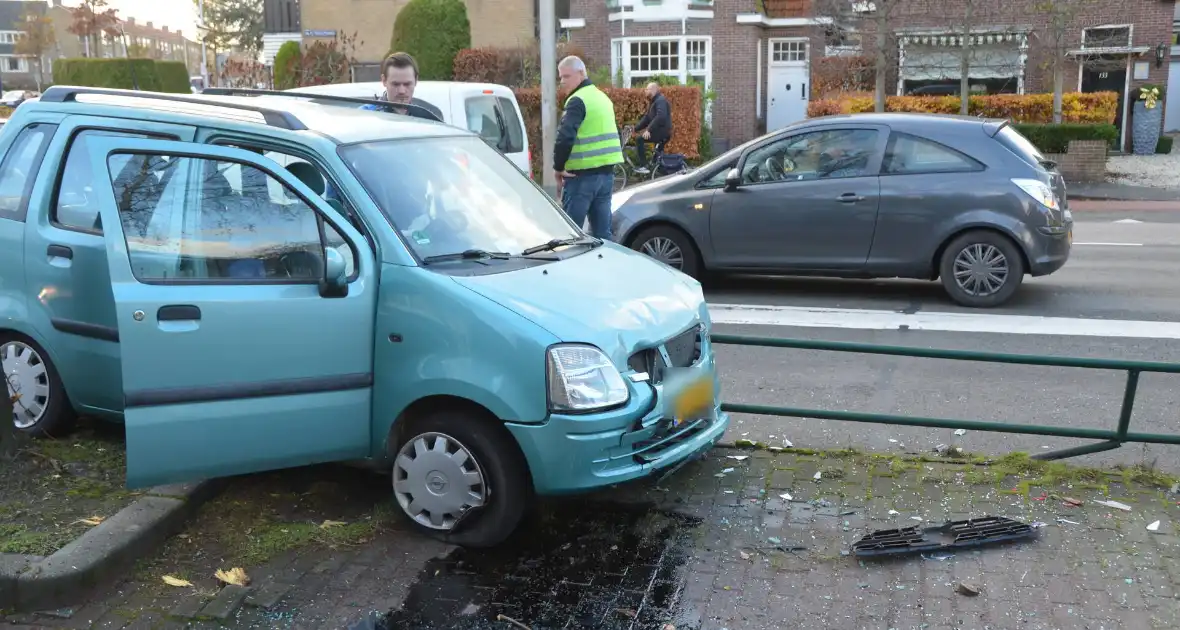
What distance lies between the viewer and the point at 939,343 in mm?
8320

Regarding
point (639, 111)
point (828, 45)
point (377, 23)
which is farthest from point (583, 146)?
point (377, 23)

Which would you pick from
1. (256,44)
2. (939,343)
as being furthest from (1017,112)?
(256,44)

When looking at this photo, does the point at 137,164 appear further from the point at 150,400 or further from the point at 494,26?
the point at 494,26

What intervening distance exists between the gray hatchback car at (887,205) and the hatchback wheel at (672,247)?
9 cm

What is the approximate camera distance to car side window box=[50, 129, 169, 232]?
17.6 ft

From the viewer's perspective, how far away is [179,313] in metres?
4.48

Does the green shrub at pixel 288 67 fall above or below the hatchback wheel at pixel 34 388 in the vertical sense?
above

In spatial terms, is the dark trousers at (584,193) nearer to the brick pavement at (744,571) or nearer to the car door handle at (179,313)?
the brick pavement at (744,571)

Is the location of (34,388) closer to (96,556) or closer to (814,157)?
(96,556)

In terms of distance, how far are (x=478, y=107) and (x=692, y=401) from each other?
817cm

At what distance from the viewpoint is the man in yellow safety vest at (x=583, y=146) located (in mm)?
9297

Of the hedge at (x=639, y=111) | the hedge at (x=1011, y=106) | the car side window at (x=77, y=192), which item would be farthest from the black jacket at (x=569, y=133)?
the hedge at (x=1011, y=106)

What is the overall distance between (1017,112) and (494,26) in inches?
586

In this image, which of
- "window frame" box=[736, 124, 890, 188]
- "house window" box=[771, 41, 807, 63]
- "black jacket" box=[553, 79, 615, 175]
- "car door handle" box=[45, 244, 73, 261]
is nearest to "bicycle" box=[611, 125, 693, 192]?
"window frame" box=[736, 124, 890, 188]
